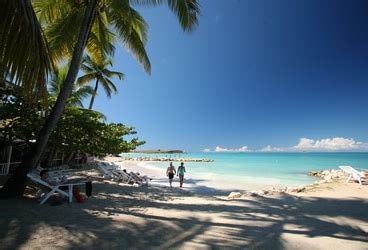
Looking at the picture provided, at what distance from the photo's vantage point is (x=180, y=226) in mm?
5242

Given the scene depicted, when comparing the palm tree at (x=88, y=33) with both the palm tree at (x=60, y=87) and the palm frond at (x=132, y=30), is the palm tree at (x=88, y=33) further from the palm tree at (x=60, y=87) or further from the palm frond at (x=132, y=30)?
→ the palm tree at (x=60, y=87)

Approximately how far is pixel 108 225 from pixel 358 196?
816 cm

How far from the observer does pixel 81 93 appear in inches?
776

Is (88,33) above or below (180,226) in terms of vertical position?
above

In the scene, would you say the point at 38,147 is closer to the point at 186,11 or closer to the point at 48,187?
the point at 48,187

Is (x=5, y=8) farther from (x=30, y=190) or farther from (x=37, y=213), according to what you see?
(x=30, y=190)

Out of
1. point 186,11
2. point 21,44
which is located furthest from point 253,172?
point 21,44

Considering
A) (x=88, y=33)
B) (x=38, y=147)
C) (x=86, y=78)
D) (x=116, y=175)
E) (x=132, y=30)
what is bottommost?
(x=116, y=175)

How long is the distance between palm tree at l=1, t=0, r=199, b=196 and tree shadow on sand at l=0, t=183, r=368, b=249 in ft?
3.20

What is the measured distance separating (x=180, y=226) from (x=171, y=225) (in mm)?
175

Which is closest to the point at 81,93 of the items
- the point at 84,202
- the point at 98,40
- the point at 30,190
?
the point at 98,40

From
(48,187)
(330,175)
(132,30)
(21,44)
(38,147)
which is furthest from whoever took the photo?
(330,175)

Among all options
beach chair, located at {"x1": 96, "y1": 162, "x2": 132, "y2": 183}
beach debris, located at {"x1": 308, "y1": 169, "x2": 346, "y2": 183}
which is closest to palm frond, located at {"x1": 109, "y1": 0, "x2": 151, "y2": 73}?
beach chair, located at {"x1": 96, "y1": 162, "x2": 132, "y2": 183}

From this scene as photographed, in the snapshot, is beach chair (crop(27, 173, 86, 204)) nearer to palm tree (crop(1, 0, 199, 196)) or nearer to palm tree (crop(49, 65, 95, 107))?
palm tree (crop(1, 0, 199, 196))
